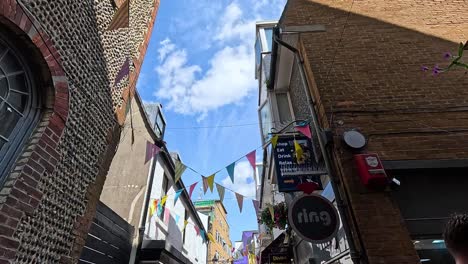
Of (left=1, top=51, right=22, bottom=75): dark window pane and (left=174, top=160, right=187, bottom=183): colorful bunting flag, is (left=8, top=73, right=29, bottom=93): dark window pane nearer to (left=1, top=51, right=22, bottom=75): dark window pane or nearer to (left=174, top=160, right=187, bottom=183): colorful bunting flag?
(left=1, top=51, right=22, bottom=75): dark window pane

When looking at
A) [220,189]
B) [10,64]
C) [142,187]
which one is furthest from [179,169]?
[10,64]

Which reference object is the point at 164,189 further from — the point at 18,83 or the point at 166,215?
the point at 18,83

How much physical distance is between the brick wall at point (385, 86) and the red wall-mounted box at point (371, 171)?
6.0 inches

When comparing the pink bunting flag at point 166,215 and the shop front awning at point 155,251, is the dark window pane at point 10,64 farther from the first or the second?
the pink bunting flag at point 166,215

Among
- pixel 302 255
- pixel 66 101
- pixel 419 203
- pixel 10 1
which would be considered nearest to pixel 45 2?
pixel 10 1

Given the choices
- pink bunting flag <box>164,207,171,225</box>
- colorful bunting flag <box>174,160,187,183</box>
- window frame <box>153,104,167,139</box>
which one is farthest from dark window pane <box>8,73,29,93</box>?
pink bunting flag <box>164,207,171,225</box>

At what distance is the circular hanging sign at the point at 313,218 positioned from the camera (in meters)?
4.41

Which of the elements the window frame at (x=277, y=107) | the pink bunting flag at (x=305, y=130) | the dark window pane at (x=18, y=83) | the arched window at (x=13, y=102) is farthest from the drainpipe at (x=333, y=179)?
the dark window pane at (x=18, y=83)

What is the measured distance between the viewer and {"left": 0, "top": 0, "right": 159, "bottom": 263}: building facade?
3.11 meters

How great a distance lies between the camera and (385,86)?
5.70 meters

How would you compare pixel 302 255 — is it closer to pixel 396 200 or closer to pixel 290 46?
pixel 396 200

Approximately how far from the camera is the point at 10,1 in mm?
3047

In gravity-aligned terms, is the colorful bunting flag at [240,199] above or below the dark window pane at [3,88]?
above

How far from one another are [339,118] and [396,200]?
173 cm
